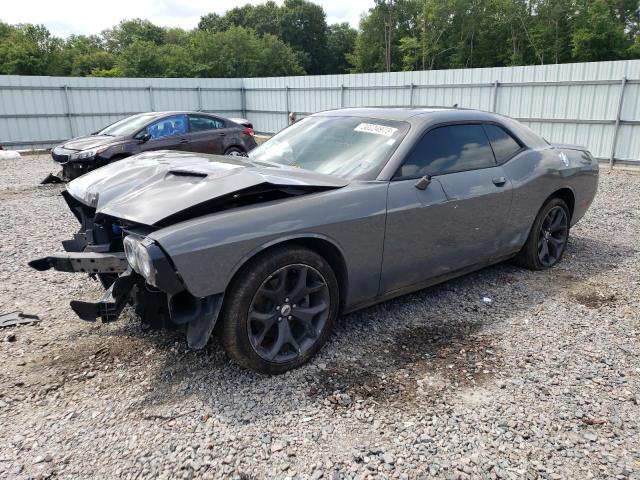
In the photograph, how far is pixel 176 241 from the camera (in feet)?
8.48

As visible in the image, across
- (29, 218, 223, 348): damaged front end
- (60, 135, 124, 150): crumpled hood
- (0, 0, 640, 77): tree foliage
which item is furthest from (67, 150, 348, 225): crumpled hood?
(0, 0, 640, 77): tree foliage

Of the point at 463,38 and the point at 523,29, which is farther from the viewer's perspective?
the point at 463,38

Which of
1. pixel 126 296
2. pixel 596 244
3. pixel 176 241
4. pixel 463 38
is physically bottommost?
pixel 596 244

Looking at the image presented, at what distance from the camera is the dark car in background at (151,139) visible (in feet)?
29.8

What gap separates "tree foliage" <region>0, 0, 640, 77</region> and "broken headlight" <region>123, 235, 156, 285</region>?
3798cm

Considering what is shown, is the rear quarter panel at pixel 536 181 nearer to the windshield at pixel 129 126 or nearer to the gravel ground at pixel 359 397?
the gravel ground at pixel 359 397

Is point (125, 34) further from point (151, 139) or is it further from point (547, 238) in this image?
point (547, 238)

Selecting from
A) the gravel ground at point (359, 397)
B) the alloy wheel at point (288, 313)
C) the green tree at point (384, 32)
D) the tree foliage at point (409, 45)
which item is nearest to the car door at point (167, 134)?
the gravel ground at point (359, 397)

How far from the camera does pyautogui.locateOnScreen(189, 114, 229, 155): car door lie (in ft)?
34.6

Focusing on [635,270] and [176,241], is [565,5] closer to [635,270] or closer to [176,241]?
[635,270]

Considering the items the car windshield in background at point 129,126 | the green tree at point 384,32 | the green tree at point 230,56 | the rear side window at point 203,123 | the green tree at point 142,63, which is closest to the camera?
the car windshield in background at point 129,126

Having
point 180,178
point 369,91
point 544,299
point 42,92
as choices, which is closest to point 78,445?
point 180,178

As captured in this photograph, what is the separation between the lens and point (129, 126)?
1007cm

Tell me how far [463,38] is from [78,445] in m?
52.8
